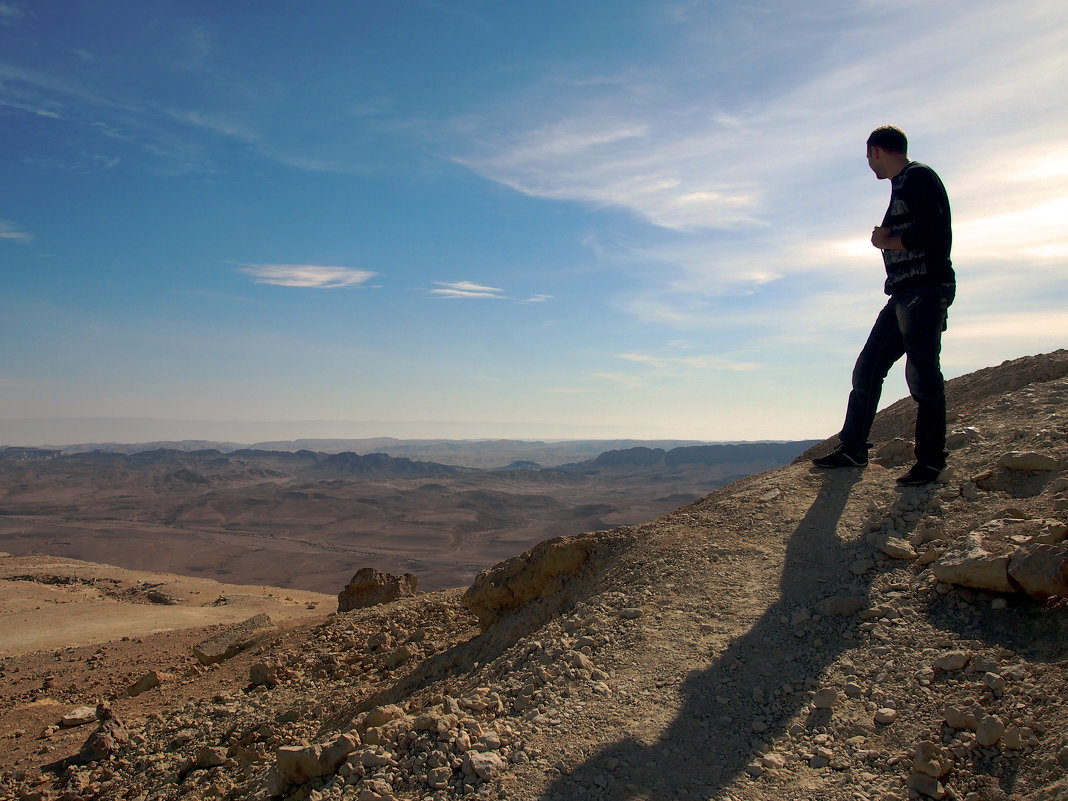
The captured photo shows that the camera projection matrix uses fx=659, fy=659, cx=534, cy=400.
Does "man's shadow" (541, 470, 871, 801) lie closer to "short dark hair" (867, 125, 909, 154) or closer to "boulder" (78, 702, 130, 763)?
"short dark hair" (867, 125, 909, 154)

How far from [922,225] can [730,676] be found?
2.98 metres

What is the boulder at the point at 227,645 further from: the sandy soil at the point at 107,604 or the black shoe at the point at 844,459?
the black shoe at the point at 844,459

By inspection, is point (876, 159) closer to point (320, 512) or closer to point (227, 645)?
point (227, 645)

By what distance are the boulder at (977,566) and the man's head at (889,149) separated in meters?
2.38

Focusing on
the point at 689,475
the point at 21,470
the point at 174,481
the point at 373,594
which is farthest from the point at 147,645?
the point at 21,470

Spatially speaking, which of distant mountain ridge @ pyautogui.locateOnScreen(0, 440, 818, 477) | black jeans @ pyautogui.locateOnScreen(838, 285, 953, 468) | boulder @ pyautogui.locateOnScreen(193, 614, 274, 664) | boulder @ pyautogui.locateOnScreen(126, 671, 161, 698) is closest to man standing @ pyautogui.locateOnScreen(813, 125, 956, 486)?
black jeans @ pyautogui.locateOnScreen(838, 285, 953, 468)

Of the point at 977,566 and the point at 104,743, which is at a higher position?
the point at 977,566

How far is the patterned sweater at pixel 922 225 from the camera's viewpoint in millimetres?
4047

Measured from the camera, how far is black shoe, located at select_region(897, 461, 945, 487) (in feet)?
13.7

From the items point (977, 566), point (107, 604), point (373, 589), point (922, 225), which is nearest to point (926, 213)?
point (922, 225)

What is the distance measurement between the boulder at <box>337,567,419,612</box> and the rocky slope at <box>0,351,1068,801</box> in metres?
2.50

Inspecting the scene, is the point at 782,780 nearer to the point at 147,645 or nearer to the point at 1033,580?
the point at 1033,580

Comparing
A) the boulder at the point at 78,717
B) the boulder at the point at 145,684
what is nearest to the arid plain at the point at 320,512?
the boulder at the point at 145,684

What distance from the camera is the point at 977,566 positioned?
297 cm
